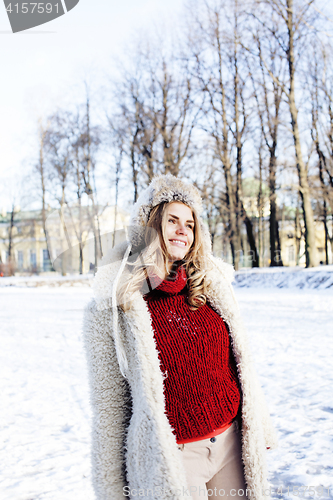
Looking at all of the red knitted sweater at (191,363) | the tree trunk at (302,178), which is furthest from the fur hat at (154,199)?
the tree trunk at (302,178)

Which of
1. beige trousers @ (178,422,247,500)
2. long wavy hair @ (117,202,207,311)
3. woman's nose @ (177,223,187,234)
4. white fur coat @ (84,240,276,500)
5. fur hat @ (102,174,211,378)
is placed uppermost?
fur hat @ (102,174,211,378)

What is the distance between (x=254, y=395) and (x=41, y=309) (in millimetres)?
13057

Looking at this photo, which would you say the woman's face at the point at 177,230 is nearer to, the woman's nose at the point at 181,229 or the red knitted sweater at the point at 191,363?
the woman's nose at the point at 181,229

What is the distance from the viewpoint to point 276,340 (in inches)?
311

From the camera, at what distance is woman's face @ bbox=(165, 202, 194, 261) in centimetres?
194

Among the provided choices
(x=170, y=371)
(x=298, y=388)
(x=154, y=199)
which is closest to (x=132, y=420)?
(x=170, y=371)

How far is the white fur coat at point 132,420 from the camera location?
1563 millimetres

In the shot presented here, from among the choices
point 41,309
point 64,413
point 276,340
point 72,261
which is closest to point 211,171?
point 41,309

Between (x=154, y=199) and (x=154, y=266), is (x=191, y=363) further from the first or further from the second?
(x=154, y=199)

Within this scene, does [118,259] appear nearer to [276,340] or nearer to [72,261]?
[72,261]

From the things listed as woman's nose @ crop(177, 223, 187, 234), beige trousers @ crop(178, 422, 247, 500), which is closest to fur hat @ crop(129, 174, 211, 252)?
woman's nose @ crop(177, 223, 187, 234)

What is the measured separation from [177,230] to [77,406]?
366 centimetres

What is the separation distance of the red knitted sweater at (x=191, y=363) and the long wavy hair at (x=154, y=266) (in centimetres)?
5

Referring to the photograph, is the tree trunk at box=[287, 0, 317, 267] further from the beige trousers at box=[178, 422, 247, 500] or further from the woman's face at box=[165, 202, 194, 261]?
the beige trousers at box=[178, 422, 247, 500]
